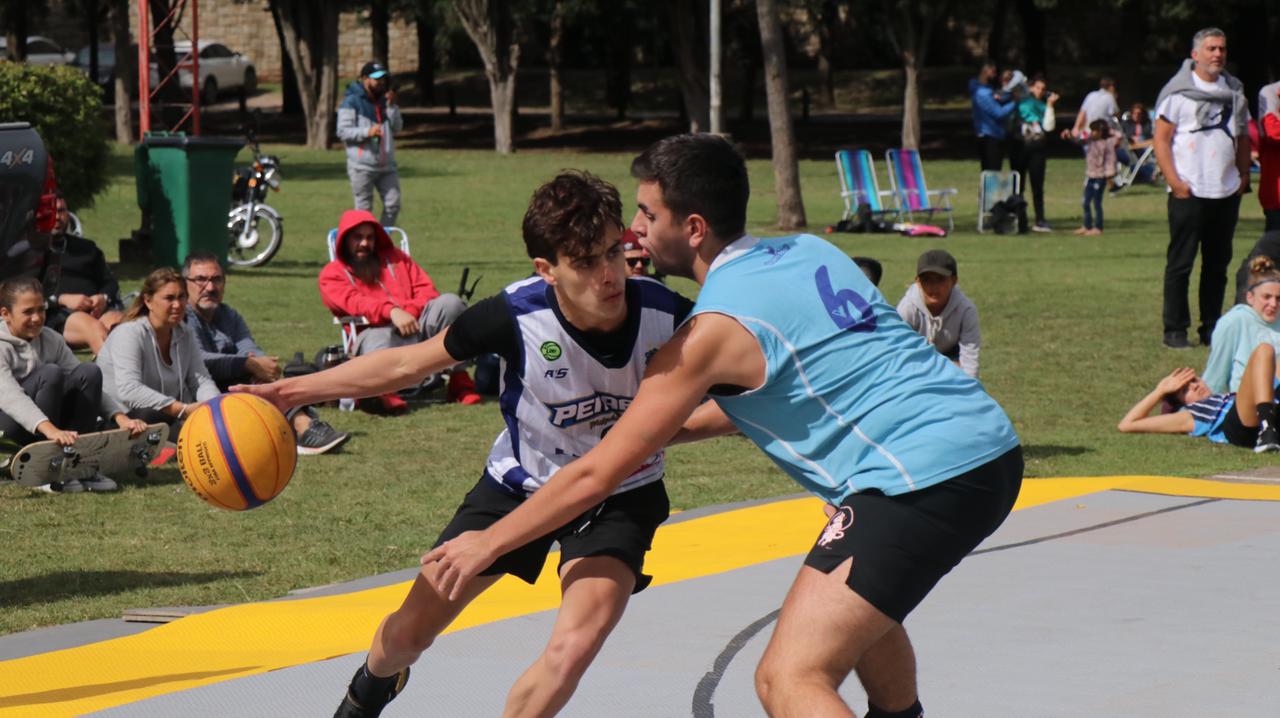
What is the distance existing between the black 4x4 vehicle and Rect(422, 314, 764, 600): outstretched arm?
7.26 m

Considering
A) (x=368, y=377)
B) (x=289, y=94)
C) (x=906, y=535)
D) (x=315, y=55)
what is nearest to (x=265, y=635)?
(x=368, y=377)

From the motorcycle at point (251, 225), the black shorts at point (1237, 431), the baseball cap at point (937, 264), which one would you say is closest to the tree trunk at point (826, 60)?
the motorcycle at point (251, 225)

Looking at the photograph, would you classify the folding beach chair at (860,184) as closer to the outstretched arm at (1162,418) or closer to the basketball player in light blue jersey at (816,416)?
the outstretched arm at (1162,418)

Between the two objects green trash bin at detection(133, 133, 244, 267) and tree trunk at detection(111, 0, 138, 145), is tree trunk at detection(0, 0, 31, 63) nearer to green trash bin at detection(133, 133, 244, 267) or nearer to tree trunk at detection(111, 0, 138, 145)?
tree trunk at detection(111, 0, 138, 145)

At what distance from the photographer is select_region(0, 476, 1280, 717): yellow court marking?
5.23m

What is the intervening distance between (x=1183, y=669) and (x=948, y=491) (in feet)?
6.89

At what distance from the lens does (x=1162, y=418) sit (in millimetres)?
10602

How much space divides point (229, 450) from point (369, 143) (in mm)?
13314

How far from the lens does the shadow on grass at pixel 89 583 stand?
657 cm

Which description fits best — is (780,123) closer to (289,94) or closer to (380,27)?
(380,27)

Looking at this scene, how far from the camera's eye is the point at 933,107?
5553cm

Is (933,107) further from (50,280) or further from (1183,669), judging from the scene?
(1183,669)

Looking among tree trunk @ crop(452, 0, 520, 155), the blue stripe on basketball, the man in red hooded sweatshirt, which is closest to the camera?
the blue stripe on basketball

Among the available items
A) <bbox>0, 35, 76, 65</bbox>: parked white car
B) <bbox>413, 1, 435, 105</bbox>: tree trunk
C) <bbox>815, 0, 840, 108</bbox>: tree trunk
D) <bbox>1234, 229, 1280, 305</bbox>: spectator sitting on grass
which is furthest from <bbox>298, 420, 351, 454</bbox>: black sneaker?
<bbox>0, 35, 76, 65</bbox>: parked white car
